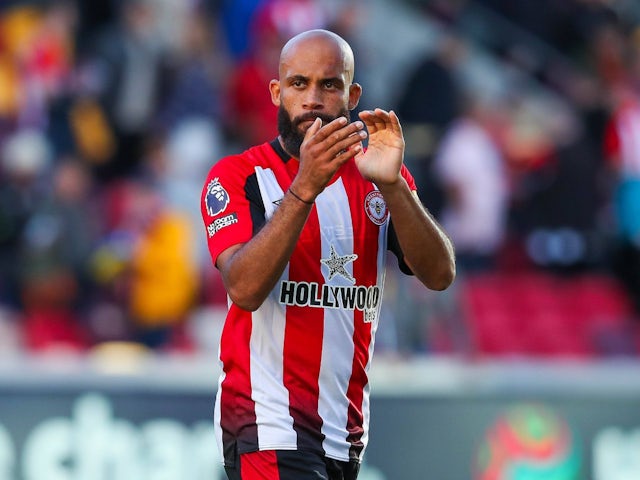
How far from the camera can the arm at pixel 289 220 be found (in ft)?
13.5

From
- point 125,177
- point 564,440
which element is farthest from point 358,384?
point 125,177

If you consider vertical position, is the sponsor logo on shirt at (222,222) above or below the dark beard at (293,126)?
below

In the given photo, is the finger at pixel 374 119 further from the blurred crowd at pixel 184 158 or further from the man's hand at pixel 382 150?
the blurred crowd at pixel 184 158

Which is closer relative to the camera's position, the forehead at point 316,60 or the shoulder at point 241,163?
the forehead at point 316,60

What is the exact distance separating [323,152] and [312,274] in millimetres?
607

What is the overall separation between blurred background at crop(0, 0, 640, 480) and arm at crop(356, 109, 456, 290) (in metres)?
3.76

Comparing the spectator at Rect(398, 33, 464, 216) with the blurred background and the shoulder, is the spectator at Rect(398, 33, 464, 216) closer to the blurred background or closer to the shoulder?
the blurred background

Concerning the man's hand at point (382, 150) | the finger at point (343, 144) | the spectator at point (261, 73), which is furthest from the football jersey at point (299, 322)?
the spectator at point (261, 73)

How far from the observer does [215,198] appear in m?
4.62

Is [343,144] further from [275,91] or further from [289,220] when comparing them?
[275,91]

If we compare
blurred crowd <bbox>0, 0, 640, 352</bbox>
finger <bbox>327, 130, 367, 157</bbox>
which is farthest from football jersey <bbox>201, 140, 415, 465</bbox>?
Result: blurred crowd <bbox>0, 0, 640, 352</bbox>

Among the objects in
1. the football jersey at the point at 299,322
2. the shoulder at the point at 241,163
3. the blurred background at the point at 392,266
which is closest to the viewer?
the football jersey at the point at 299,322

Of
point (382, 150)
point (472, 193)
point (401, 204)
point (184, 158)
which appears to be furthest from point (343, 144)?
point (472, 193)

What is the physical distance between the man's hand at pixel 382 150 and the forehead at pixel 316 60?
0.80 feet
